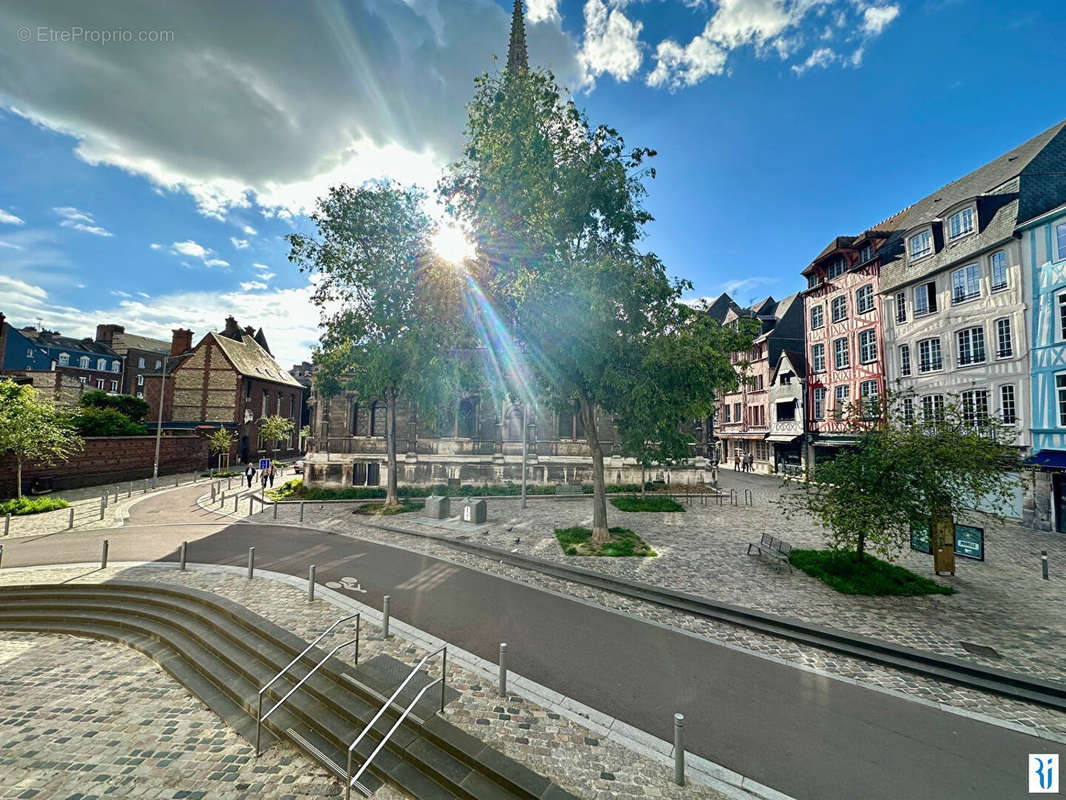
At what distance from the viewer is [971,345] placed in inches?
869

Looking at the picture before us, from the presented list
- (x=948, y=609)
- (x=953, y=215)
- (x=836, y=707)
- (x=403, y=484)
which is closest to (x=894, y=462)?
(x=948, y=609)

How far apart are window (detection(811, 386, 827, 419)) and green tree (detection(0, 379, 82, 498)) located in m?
50.5

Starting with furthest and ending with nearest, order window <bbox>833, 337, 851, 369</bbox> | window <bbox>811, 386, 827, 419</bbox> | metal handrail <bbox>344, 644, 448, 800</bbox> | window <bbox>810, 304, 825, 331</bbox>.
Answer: window <bbox>811, 386, 827, 419</bbox>, window <bbox>810, 304, 825, 331</bbox>, window <bbox>833, 337, 851, 369</bbox>, metal handrail <bbox>344, 644, 448, 800</bbox>

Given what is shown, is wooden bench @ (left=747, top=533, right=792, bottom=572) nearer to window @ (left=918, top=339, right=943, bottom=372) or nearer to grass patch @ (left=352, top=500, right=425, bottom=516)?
grass patch @ (left=352, top=500, right=425, bottom=516)

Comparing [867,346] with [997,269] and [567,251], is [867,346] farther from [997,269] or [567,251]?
[567,251]

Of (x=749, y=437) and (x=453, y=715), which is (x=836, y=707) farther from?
(x=749, y=437)

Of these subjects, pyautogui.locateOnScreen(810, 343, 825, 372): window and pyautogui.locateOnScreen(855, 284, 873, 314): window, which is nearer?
pyautogui.locateOnScreen(855, 284, 873, 314): window

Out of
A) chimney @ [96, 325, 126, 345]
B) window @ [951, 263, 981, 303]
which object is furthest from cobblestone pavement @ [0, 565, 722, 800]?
chimney @ [96, 325, 126, 345]

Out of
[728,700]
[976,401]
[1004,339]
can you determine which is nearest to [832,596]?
[728,700]

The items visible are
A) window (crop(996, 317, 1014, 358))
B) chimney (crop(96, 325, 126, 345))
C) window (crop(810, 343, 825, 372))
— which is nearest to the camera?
window (crop(996, 317, 1014, 358))

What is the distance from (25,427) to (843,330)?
50925mm

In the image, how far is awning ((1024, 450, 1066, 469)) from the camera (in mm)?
17672

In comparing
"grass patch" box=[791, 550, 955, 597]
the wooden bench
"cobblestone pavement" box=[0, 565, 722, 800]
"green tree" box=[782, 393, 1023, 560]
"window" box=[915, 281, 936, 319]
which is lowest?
"cobblestone pavement" box=[0, 565, 722, 800]

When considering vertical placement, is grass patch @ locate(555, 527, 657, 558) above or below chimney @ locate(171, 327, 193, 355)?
below
